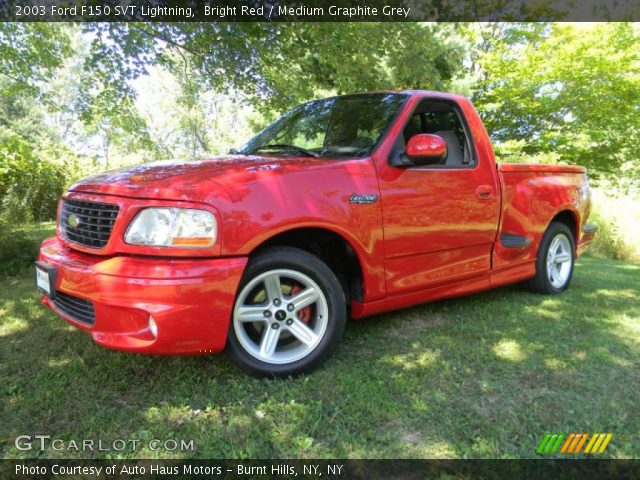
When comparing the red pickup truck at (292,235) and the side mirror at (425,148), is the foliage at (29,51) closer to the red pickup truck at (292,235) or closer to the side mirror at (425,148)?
the red pickup truck at (292,235)

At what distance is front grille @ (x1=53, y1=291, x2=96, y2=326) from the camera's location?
2336 mm

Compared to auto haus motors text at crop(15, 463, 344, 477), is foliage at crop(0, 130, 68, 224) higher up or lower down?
higher up

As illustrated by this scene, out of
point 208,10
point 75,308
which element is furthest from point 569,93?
point 75,308

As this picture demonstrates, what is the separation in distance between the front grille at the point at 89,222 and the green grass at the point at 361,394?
2.61 ft

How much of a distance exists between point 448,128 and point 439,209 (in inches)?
36.8

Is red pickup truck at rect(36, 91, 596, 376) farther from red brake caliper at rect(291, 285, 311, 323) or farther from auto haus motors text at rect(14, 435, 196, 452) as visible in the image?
auto haus motors text at rect(14, 435, 196, 452)

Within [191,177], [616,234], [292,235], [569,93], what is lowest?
[616,234]

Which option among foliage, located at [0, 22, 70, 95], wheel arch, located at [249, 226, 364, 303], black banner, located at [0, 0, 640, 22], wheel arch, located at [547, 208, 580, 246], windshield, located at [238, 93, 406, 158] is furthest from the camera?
foliage, located at [0, 22, 70, 95]

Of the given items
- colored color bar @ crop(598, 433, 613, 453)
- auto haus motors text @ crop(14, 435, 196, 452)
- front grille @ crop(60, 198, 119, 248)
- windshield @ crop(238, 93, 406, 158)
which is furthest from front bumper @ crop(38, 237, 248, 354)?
colored color bar @ crop(598, 433, 613, 453)

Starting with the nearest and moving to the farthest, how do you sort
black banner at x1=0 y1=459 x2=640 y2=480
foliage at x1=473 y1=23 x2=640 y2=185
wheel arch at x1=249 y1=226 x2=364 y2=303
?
black banner at x1=0 y1=459 x2=640 y2=480 → wheel arch at x1=249 y1=226 x2=364 y2=303 → foliage at x1=473 y1=23 x2=640 y2=185

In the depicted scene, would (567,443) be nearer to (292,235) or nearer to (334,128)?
(292,235)

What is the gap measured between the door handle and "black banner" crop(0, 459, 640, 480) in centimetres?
201

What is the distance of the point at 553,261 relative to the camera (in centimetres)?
455

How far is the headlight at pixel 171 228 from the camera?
2.24 meters
